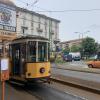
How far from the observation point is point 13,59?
17.7m

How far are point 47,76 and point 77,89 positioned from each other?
1.77 m

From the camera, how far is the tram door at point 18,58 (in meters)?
16.1

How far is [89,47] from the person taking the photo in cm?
8875

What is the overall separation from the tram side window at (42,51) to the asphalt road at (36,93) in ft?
5.46

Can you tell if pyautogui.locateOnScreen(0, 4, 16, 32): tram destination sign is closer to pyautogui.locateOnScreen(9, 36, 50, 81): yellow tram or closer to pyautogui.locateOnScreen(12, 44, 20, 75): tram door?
pyautogui.locateOnScreen(9, 36, 50, 81): yellow tram

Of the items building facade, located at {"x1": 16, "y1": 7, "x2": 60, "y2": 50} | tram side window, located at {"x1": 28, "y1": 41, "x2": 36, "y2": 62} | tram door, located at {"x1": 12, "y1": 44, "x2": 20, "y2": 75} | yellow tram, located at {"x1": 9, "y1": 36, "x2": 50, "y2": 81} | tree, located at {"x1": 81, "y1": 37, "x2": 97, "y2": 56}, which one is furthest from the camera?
building facade, located at {"x1": 16, "y1": 7, "x2": 60, "y2": 50}

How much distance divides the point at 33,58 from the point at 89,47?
2923 inches

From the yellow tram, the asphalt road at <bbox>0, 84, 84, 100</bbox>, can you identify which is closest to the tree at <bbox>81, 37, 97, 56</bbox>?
the asphalt road at <bbox>0, 84, 84, 100</bbox>

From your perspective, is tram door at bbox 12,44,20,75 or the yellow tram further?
tram door at bbox 12,44,20,75

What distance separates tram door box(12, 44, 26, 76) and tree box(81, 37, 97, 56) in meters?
71.9

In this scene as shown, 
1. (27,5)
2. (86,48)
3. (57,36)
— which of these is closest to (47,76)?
(27,5)

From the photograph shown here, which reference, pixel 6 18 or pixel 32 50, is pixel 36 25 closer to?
pixel 6 18

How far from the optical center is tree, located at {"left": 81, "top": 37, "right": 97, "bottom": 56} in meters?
88.6

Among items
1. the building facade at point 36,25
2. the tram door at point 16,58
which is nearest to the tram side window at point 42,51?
the tram door at point 16,58
